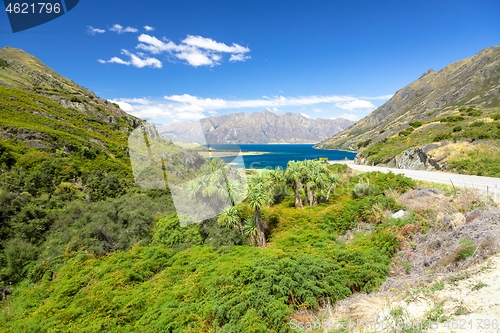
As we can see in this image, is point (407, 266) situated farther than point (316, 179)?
No

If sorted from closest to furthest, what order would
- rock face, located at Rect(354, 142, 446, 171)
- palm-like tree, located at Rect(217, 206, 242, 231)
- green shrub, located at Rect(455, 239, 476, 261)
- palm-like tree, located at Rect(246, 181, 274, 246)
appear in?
1. green shrub, located at Rect(455, 239, 476, 261)
2. palm-like tree, located at Rect(217, 206, 242, 231)
3. palm-like tree, located at Rect(246, 181, 274, 246)
4. rock face, located at Rect(354, 142, 446, 171)

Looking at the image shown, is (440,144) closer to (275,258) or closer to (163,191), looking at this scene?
(275,258)

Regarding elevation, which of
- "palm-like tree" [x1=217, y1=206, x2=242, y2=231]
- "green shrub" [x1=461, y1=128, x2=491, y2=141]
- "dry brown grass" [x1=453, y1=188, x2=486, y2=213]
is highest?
"green shrub" [x1=461, y1=128, x2=491, y2=141]

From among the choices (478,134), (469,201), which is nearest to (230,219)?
(469,201)

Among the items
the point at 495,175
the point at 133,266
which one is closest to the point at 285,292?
the point at 133,266

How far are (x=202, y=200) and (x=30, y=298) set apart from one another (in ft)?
37.0

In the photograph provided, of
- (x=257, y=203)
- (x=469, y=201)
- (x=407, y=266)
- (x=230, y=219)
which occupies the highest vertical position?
(x=469, y=201)

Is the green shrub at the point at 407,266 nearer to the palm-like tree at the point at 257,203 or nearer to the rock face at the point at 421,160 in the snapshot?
the palm-like tree at the point at 257,203

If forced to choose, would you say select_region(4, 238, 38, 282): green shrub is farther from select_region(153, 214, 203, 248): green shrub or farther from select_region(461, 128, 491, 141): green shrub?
select_region(461, 128, 491, 141): green shrub

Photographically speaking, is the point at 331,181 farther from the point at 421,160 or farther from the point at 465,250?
the point at 465,250

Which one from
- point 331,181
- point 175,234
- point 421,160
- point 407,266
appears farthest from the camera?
point 421,160

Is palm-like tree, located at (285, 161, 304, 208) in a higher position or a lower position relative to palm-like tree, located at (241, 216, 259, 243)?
higher

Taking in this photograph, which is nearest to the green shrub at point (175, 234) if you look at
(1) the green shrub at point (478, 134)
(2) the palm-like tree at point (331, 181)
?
(2) the palm-like tree at point (331, 181)

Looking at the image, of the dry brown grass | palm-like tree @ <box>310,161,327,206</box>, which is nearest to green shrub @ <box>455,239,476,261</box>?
the dry brown grass
